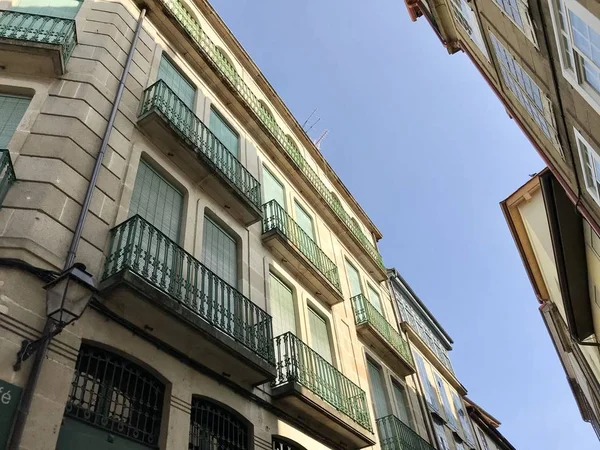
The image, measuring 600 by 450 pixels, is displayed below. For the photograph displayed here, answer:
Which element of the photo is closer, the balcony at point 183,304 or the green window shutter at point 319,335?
the balcony at point 183,304

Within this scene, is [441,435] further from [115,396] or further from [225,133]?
[115,396]

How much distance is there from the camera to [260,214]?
9.80 metres

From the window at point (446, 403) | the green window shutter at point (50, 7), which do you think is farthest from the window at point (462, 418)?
the green window shutter at point (50, 7)

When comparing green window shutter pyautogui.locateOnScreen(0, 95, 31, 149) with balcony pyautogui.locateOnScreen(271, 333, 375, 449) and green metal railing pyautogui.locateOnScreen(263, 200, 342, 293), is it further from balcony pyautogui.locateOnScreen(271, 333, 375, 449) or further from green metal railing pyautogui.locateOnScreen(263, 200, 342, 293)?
balcony pyautogui.locateOnScreen(271, 333, 375, 449)

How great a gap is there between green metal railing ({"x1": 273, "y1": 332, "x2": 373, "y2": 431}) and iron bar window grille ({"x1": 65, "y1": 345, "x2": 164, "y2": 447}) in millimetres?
2667

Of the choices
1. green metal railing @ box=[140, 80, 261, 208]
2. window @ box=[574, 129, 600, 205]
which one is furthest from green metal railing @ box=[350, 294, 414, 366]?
window @ box=[574, 129, 600, 205]

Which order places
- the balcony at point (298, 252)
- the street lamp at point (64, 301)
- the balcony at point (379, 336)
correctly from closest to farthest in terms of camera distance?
1. the street lamp at point (64, 301)
2. the balcony at point (298, 252)
3. the balcony at point (379, 336)

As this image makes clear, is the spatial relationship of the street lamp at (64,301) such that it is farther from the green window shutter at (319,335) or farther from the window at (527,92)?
the window at (527,92)

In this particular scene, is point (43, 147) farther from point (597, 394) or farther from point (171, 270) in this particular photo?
point (597, 394)

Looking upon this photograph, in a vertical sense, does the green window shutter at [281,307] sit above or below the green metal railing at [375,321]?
below

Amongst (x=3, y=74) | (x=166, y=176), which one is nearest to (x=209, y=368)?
(x=166, y=176)

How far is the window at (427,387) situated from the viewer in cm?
1655

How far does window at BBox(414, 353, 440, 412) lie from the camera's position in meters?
16.5

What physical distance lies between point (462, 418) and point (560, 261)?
43.4 ft
